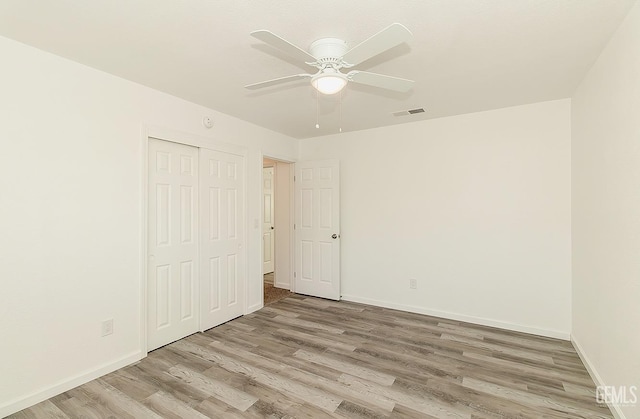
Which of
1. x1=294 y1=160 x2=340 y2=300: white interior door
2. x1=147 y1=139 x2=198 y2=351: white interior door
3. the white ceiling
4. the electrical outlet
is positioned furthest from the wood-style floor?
Result: the white ceiling

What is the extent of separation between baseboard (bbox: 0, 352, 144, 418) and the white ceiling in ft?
8.41

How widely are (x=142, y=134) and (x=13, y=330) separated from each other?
5.95 ft

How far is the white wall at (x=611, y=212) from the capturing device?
178 centimetres

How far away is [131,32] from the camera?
1979 millimetres

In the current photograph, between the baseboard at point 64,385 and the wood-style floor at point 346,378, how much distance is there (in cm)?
5

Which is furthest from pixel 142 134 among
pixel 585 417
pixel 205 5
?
pixel 585 417

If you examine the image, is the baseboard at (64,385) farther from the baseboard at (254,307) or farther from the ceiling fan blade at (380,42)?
the ceiling fan blade at (380,42)

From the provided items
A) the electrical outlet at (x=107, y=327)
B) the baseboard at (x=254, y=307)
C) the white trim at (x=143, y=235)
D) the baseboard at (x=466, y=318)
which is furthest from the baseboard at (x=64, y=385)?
the baseboard at (x=466, y=318)

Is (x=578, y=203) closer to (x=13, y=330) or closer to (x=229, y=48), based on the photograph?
(x=229, y=48)

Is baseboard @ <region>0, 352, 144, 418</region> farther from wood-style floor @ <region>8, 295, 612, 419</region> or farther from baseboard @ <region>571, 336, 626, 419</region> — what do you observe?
baseboard @ <region>571, 336, 626, 419</region>

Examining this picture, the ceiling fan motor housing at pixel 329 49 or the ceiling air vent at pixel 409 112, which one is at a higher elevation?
the ceiling air vent at pixel 409 112

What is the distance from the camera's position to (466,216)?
3740 mm

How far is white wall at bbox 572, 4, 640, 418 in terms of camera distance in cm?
178

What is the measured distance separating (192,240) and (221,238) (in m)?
0.39
